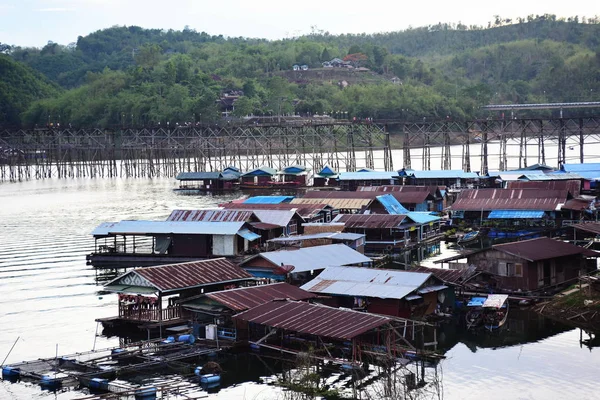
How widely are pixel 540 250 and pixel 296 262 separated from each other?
7860 mm

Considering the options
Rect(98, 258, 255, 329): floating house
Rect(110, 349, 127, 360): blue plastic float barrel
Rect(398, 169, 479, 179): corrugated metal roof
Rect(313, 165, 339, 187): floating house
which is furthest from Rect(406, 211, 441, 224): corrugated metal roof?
Rect(313, 165, 339, 187): floating house

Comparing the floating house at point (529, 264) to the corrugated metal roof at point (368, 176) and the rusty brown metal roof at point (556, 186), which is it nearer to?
the rusty brown metal roof at point (556, 186)

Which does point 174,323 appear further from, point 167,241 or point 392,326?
point 167,241

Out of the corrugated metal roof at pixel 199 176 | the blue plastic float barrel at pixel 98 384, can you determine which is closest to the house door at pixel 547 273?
the blue plastic float barrel at pixel 98 384

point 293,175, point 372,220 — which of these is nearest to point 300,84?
point 293,175

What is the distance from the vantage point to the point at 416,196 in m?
48.7

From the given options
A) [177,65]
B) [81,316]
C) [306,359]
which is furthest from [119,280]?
[177,65]

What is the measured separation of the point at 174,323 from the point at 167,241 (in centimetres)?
1156

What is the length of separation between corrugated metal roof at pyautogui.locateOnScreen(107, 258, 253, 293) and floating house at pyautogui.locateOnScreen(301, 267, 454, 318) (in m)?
2.51

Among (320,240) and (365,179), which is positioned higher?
(365,179)

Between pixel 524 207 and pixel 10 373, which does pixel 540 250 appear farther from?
pixel 10 373

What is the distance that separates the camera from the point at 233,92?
435ft

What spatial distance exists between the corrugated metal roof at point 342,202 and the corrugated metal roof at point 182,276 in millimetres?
16902

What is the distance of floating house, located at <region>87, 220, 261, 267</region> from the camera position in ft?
122
